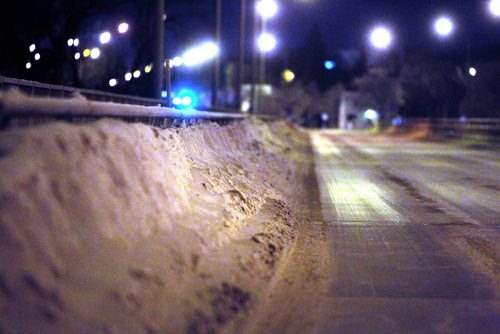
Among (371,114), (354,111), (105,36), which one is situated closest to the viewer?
(105,36)

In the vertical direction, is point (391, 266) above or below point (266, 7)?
below

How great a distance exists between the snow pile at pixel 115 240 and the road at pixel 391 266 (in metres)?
0.45

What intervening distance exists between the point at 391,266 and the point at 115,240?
3.87m

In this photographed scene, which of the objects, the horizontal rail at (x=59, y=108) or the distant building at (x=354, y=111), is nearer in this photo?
the horizontal rail at (x=59, y=108)

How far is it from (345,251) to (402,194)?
6877 mm

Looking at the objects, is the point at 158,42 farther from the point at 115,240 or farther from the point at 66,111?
the point at 115,240

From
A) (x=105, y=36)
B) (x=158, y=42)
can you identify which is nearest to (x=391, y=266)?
(x=158, y=42)

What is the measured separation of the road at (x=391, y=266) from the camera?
6730 mm

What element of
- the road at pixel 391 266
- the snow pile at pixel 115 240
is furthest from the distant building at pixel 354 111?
the snow pile at pixel 115 240

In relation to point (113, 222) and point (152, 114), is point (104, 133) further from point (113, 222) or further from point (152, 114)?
point (152, 114)

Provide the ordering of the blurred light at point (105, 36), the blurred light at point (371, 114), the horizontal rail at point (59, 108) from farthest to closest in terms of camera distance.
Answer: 1. the blurred light at point (371, 114)
2. the blurred light at point (105, 36)
3. the horizontal rail at point (59, 108)

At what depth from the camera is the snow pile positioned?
203 inches

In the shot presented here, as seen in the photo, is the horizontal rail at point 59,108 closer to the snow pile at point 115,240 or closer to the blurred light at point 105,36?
the snow pile at point 115,240

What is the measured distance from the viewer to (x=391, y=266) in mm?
8859
